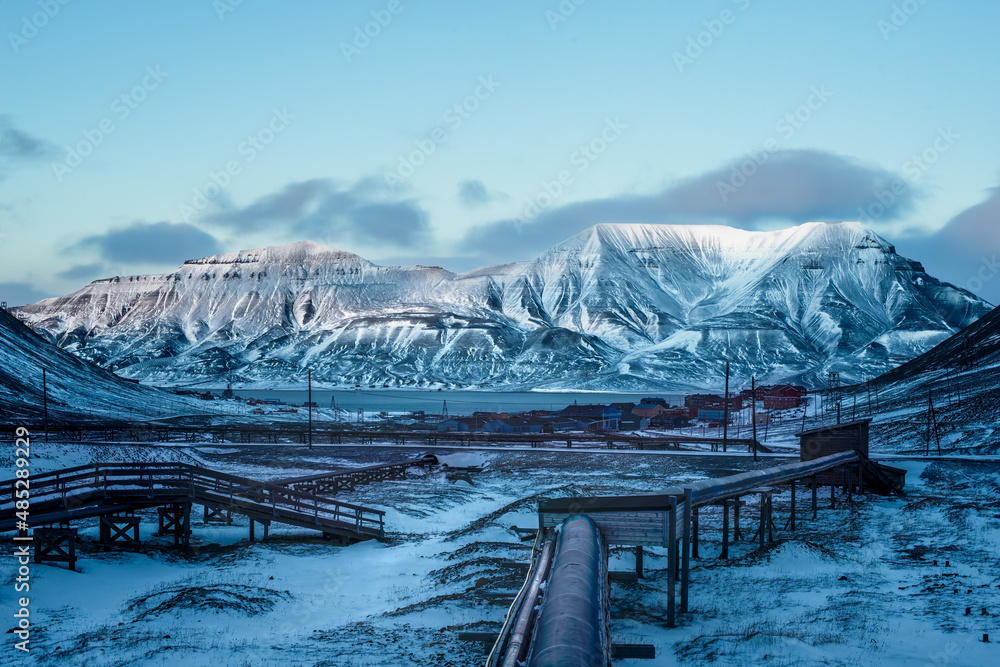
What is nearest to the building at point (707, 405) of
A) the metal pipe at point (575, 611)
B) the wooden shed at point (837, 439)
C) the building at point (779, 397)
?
the building at point (779, 397)

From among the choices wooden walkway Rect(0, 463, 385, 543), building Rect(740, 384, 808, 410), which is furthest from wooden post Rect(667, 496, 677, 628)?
building Rect(740, 384, 808, 410)

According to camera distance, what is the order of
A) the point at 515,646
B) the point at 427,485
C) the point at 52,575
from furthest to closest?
1. the point at 427,485
2. the point at 52,575
3. the point at 515,646

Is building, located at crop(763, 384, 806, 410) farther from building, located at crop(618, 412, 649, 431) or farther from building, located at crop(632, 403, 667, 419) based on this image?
building, located at crop(618, 412, 649, 431)

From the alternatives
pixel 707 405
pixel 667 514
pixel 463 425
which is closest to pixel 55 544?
pixel 667 514

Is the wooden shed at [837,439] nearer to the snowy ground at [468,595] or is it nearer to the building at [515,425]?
the snowy ground at [468,595]

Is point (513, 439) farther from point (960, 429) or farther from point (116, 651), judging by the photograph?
point (116, 651)

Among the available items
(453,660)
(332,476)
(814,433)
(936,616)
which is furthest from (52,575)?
(814,433)

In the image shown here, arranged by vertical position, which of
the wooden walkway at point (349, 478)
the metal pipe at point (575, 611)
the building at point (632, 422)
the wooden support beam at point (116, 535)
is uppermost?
the metal pipe at point (575, 611)
